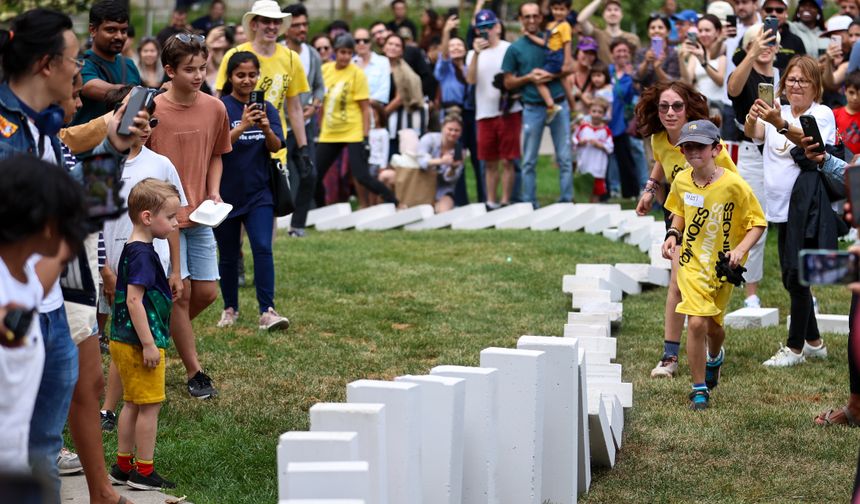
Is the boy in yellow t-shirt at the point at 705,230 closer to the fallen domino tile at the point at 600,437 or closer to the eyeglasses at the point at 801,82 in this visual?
the eyeglasses at the point at 801,82

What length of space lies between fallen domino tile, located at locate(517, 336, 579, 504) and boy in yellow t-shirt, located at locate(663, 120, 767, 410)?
1956 millimetres

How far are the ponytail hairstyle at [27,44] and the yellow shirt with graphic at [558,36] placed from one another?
11756 millimetres

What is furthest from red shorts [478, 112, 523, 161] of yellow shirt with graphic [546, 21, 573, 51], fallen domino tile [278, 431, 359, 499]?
fallen domino tile [278, 431, 359, 499]

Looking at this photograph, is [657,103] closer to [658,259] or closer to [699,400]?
[699,400]

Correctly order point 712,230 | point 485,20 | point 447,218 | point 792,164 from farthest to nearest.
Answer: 1. point 485,20
2. point 447,218
3. point 792,164
4. point 712,230

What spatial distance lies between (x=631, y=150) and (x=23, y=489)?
15419 millimetres

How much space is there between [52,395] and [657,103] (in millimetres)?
4774

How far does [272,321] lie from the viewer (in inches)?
356

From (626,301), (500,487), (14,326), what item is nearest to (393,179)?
(626,301)

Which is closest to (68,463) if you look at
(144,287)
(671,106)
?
(144,287)

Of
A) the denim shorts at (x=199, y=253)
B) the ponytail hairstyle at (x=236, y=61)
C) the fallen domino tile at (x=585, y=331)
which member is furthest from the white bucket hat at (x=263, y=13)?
the fallen domino tile at (x=585, y=331)

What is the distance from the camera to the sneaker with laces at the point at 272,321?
9039 mm

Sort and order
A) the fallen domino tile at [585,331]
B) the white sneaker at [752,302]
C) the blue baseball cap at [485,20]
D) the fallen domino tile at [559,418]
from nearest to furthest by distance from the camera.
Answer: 1. the fallen domino tile at [559,418]
2. the fallen domino tile at [585,331]
3. the white sneaker at [752,302]
4. the blue baseball cap at [485,20]

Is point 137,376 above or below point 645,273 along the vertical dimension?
above
